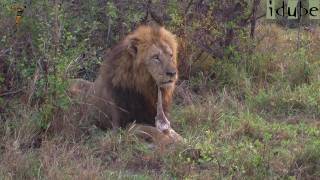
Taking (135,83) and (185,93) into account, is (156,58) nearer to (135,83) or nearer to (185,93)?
(135,83)

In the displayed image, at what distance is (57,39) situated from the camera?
5.34 meters

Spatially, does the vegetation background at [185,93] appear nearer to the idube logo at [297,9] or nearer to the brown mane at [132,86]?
the brown mane at [132,86]

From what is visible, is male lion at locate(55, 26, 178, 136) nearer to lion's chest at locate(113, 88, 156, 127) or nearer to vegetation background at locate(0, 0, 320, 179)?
lion's chest at locate(113, 88, 156, 127)

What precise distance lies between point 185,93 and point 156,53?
4.05ft

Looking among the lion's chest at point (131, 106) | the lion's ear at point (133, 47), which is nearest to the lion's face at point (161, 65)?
the lion's ear at point (133, 47)

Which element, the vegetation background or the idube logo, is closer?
the vegetation background

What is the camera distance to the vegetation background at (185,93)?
4777mm

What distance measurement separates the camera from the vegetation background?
478cm

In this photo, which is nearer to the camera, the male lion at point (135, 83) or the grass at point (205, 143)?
the grass at point (205, 143)

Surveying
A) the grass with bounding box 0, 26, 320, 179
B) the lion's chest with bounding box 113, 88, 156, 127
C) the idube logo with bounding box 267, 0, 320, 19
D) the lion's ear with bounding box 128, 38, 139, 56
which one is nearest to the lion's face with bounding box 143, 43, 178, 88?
the lion's ear with bounding box 128, 38, 139, 56

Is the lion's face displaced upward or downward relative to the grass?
upward

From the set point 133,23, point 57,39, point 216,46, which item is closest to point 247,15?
point 216,46

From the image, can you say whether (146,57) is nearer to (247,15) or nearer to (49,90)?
(49,90)

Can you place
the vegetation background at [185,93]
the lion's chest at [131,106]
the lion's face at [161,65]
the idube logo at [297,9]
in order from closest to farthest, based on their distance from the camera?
the vegetation background at [185,93] → the lion's face at [161,65] → the lion's chest at [131,106] → the idube logo at [297,9]
